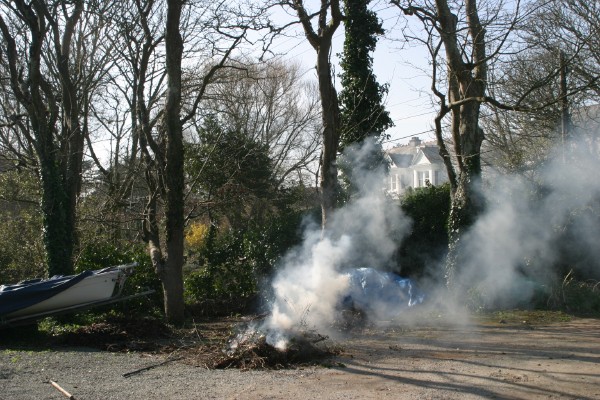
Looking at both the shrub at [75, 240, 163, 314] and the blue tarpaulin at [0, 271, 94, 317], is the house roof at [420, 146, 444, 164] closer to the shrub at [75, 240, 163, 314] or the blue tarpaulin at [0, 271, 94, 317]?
the shrub at [75, 240, 163, 314]

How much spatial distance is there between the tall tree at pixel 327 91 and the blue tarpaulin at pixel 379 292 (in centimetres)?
197

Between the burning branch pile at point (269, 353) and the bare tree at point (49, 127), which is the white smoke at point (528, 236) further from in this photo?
the bare tree at point (49, 127)

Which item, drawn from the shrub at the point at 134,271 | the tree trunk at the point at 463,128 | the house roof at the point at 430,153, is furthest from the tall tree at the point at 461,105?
the house roof at the point at 430,153

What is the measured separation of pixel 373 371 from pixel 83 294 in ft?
23.9

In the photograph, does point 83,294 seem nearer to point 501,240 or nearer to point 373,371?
point 373,371

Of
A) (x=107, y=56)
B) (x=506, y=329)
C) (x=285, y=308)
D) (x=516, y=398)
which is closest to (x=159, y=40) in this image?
(x=107, y=56)

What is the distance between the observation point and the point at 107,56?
71.6 ft

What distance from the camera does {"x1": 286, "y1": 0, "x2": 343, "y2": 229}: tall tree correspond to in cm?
A: 1495

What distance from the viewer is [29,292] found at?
12.3 metres

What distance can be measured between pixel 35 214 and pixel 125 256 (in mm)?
5011

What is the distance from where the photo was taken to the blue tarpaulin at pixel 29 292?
12.1m

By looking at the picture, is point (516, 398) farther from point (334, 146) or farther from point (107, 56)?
point (107, 56)

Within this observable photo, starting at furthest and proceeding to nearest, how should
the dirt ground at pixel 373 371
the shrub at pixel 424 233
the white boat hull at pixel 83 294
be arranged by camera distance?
the shrub at pixel 424 233 < the white boat hull at pixel 83 294 < the dirt ground at pixel 373 371

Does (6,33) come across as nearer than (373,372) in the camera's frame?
No
